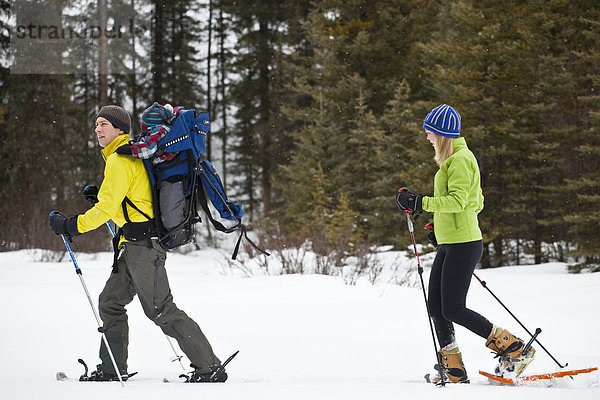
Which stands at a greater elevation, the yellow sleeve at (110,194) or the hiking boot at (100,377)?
the yellow sleeve at (110,194)

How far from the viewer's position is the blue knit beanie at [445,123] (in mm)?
3861

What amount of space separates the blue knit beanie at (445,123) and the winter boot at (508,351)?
1.36m

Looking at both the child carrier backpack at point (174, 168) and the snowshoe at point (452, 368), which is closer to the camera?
the child carrier backpack at point (174, 168)

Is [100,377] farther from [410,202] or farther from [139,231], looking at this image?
[410,202]

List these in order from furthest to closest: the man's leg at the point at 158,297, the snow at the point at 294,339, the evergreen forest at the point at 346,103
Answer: the evergreen forest at the point at 346,103 → the man's leg at the point at 158,297 → the snow at the point at 294,339

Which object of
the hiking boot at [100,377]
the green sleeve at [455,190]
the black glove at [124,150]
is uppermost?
the black glove at [124,150]

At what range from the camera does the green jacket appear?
12.1 feet

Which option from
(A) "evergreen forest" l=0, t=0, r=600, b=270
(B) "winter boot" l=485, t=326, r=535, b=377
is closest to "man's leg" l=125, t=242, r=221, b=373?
(B) "winter boot" l=485, t=326, r=535, b=377

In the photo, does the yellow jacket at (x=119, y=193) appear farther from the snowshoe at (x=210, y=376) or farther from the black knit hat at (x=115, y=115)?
the snowshoe at (x=210, y=376)

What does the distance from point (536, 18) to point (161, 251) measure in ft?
48.2

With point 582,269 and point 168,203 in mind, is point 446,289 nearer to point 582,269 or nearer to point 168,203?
point 168,203

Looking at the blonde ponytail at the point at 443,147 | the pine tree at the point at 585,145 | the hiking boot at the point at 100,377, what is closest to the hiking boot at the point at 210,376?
the hiking boot at the point at 100,377

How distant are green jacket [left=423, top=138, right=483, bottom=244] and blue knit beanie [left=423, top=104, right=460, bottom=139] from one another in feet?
0.25

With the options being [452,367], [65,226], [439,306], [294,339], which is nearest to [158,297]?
[65,226]
